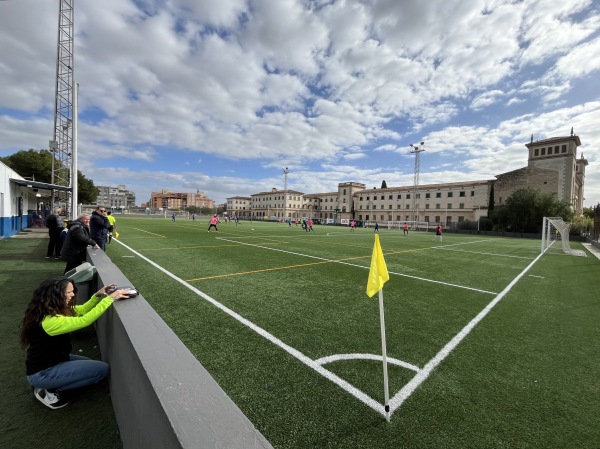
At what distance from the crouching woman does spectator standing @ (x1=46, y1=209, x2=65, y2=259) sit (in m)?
9.76

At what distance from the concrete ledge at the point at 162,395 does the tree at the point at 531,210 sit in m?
57.8

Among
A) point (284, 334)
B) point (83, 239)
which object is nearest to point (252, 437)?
point (284, 334)

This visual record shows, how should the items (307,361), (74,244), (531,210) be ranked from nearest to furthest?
1. (307,361)
2. (74,244)
3. (531,210)

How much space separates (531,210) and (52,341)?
59.2 metres

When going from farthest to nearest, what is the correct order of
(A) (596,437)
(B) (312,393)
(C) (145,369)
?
(B) (312,393) → (A) (596,437) → (C) (145,369)

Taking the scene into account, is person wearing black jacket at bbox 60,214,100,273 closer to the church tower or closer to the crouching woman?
the crouching woman

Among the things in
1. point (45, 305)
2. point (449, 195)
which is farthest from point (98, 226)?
point (449, 195)

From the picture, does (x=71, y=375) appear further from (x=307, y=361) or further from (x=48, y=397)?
(x=307, y=361)

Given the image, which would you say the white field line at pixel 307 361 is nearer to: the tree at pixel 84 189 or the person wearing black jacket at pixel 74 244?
the person wearing black jacket at pixel 74 244

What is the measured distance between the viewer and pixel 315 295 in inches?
276

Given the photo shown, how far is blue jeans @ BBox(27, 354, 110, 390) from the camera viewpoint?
108 inches

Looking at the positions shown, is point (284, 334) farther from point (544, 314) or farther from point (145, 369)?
point (544, 314)

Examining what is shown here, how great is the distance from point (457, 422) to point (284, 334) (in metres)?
2.56

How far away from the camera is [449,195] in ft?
259
